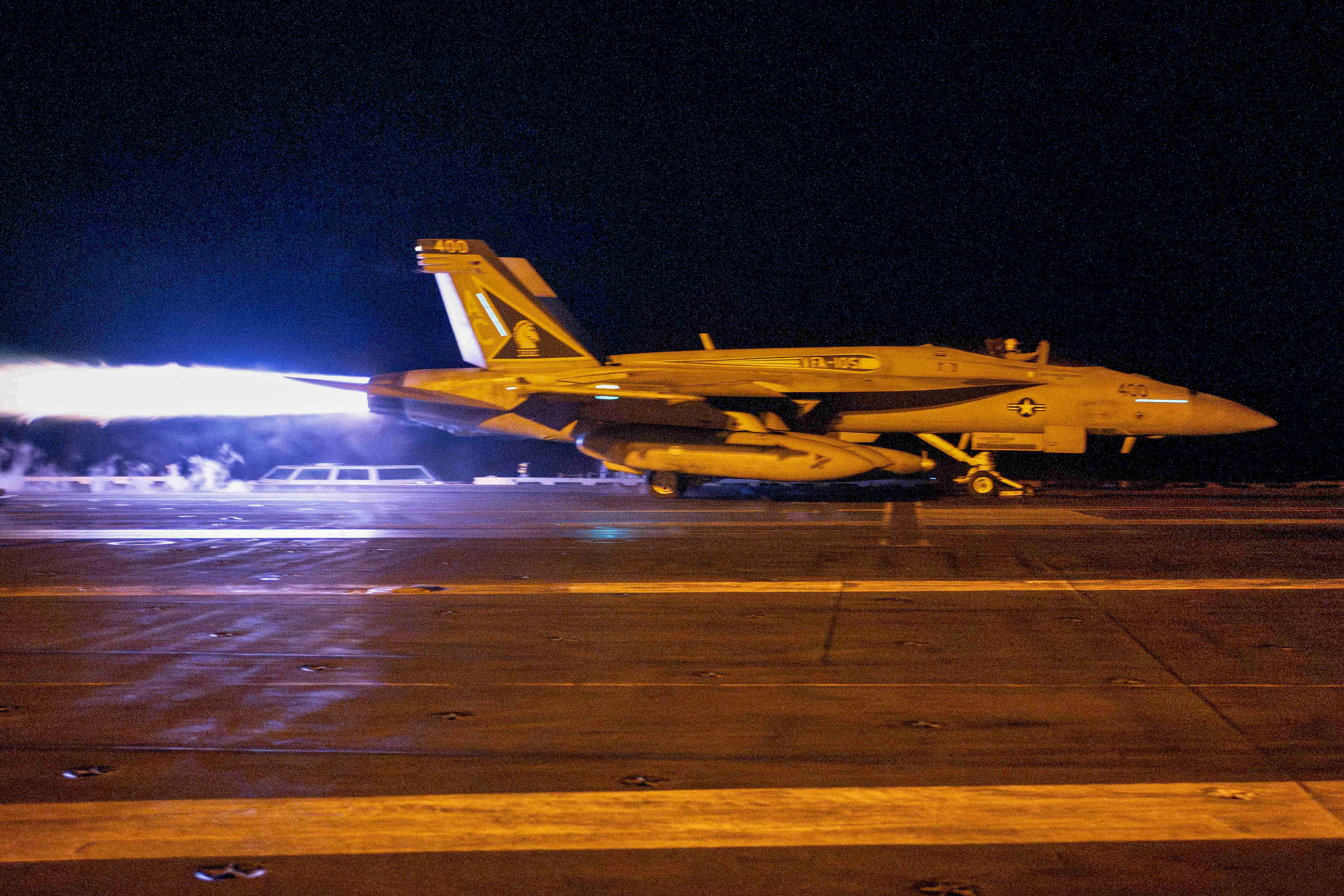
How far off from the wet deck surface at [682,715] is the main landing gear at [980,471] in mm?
8855

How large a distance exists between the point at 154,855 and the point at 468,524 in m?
10.4

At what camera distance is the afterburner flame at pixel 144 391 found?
65.0 feet

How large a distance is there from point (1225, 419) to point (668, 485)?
10455mm

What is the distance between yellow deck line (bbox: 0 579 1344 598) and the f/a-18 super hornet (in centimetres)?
833

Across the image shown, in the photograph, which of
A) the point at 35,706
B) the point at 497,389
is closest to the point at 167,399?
the point at 497,389

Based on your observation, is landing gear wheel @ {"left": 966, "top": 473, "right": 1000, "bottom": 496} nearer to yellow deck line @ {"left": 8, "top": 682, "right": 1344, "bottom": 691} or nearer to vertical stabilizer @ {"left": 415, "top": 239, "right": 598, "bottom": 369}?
vertical stabilizer @ {"left": 415, "top": 239, "right": 598, "bottom": 369}

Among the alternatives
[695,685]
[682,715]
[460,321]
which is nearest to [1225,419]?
[460,321]

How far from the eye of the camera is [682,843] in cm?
329

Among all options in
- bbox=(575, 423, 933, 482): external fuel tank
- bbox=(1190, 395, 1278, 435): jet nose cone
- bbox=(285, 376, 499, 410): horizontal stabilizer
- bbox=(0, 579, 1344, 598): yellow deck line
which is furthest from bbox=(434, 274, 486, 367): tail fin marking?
bbox=(1190, 395, 1278, 435): jet nose cone

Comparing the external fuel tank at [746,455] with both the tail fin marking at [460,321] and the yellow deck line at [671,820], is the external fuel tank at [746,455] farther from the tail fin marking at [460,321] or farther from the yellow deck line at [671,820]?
the yellow deck line at [671,820]

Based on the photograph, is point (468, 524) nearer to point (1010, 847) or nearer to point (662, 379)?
point (662, 379)

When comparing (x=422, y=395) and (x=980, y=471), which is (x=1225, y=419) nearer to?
(x=980, y=471)

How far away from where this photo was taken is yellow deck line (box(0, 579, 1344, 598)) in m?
8.15

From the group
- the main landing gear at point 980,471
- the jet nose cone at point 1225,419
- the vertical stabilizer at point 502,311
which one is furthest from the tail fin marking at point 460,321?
the jet nose cone at point 1225,419
